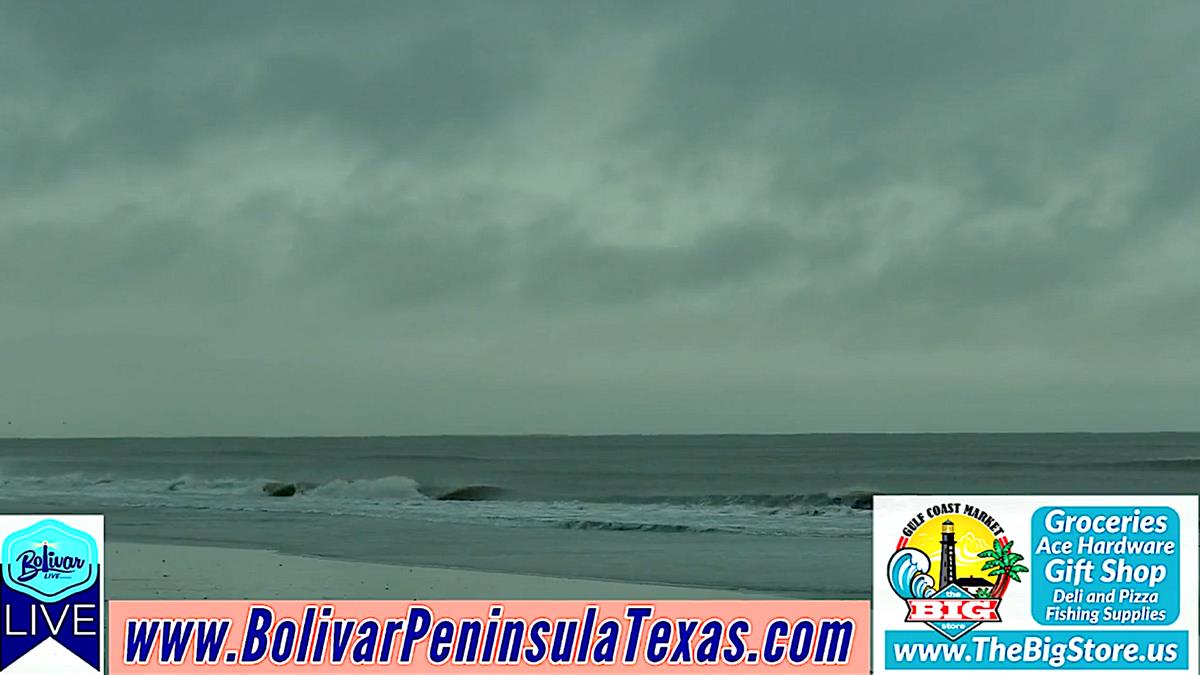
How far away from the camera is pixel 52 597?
25.7ft

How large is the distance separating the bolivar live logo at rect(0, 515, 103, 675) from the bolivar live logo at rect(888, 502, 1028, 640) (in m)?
5.23

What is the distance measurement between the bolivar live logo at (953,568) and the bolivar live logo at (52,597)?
523 cm

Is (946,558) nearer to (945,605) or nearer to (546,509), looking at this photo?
(945,605)

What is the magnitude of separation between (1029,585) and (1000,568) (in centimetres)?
20

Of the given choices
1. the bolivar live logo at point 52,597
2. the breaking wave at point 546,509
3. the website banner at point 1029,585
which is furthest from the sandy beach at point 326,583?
the breaking wave at point 546,509

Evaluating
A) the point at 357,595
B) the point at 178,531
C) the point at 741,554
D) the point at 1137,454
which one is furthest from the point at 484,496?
the point at 1137,454

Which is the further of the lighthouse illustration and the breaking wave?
the breaking wave

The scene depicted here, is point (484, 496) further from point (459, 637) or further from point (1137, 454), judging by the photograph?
point (1137, 454)

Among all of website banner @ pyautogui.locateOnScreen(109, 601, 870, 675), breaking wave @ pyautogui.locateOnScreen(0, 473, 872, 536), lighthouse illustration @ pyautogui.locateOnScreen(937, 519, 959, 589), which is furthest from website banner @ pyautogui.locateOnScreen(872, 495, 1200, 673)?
breaking wave @ pyautogui.locateOnScreen(0, 473, 872, 536)

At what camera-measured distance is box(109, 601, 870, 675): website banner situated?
864 centimetres

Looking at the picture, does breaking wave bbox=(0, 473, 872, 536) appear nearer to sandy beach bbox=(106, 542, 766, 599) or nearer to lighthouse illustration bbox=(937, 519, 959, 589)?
sandy beach bbox=(106, 542, 766, 599)

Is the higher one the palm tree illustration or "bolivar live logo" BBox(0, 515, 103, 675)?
the palm tree illustration

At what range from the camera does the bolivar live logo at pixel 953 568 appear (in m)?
7.64

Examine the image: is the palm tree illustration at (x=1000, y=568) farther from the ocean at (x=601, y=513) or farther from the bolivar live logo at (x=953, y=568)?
the ocean at (x=601, y=513)
